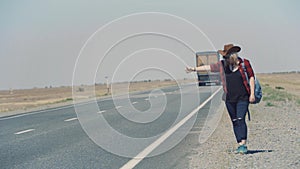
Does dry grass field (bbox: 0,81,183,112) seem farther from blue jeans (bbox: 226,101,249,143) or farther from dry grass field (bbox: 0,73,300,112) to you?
blue jeans (bbox: 226,101,249,143)

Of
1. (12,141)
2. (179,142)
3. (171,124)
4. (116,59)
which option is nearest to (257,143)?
(179,142)

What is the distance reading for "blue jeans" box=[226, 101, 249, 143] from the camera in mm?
8203

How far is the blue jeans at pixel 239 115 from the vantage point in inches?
323

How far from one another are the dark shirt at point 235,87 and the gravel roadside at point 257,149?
1.07 m

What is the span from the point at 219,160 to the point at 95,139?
4.24 meters

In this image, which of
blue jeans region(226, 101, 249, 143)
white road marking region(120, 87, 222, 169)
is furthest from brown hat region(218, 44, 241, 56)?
white road marking region(120, 87, 222, 169)

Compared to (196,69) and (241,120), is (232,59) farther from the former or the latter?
(241,120)

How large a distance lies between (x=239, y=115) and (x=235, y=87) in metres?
0.51

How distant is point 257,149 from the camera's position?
29.8 ft

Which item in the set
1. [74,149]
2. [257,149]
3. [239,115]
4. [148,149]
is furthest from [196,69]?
[74,149]

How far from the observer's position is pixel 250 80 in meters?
7.96

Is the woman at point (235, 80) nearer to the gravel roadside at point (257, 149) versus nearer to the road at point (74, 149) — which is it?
the gravel roadside at point (257, 149)

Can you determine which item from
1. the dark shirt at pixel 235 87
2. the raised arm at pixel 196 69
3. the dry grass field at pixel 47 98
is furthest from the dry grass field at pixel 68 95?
the dark shirt at pixel 235 87

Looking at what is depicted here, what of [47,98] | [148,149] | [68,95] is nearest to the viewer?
[148,149]
